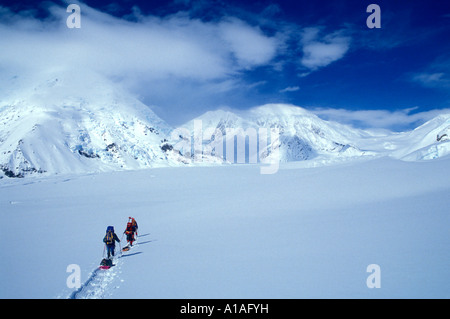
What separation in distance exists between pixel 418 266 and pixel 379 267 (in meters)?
0.83

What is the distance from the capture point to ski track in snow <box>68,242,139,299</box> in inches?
249

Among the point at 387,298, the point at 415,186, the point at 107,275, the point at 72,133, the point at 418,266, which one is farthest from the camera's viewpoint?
the point at 72,133

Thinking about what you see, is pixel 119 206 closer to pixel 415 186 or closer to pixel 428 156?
pixel 415 186

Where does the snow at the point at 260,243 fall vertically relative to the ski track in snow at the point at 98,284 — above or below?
above

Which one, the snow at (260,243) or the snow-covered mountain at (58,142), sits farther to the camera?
the snow-covered mountain at (58,142)

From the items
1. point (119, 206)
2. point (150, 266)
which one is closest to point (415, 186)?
point (150, 266)

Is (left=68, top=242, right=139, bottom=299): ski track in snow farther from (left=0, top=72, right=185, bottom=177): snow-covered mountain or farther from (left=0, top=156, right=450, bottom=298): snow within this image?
(left=0, top=72, right=185, bottom=177): snow-covered mountain

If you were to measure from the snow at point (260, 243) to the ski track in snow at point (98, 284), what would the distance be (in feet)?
0.12

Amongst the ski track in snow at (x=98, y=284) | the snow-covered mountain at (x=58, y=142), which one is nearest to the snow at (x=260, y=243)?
the ski track in snow at (x=98, y=284)

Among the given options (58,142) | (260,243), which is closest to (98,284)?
(260,243)

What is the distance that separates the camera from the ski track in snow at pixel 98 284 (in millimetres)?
6328

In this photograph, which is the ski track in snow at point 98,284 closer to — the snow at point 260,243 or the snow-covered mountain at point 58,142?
the snow at point 260,243

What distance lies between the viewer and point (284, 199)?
16703 mm

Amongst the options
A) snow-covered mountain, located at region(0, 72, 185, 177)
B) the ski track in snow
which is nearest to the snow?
the ski track in snow
